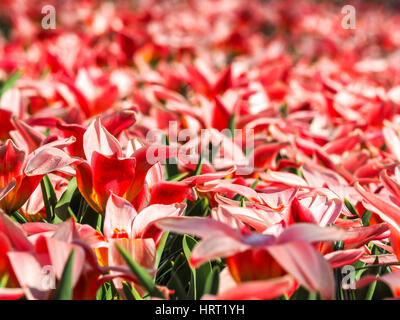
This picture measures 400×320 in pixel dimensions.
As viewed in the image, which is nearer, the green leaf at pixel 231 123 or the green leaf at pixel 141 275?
the green leaf at pixel 141 275

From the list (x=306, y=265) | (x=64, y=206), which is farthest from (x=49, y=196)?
(x=306, y=265)

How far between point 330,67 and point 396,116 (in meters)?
1.31

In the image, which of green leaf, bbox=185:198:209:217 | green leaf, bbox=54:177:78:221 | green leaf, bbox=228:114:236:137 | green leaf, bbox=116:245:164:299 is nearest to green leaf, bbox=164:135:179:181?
green leaf, bbox=185:198:209:217

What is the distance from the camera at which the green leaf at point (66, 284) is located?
27.6 inches

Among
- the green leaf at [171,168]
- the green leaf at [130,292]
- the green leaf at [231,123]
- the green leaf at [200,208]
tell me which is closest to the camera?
the green leaf at [130,292]

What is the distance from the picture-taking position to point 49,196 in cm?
107

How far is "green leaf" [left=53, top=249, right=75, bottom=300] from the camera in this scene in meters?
0.70

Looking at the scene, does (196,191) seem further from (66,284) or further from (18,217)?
(66,284)

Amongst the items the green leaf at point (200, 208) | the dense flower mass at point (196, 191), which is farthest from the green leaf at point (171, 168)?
the green leaf at point (200, 208)

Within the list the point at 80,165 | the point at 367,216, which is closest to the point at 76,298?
the point at 80,165

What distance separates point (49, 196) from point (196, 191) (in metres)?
0.31

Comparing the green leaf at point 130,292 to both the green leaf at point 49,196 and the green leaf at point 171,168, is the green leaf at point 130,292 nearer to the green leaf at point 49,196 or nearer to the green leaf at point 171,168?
the green leaf at point 49,196
